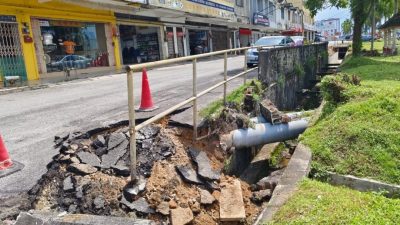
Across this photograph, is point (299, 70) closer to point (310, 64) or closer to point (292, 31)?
Result: point (310, 64)

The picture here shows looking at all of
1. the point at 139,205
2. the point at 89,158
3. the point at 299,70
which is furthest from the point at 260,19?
the point at 139,205

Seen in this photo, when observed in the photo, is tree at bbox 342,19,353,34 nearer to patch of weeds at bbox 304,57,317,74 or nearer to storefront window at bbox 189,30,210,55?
storefront window at bbox 189,30,210,55

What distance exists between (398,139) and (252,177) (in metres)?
2.26

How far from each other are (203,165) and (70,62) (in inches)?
570

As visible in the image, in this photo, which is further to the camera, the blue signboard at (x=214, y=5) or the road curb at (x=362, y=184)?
the blue signboard at (x=214, y=5)

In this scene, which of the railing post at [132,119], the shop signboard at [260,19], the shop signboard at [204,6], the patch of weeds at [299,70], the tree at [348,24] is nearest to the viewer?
the railing post at [132,119]

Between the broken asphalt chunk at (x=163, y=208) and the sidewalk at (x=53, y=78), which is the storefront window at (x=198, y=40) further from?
the broken asphalt chunk at (x=163, y=208)

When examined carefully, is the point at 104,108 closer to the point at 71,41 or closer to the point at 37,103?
the point at 37,103

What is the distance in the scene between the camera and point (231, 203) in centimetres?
416

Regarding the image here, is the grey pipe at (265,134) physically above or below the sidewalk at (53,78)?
below

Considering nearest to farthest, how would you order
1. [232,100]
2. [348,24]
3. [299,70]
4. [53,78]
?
[232,100], [299,70], [53,78], [348,24]

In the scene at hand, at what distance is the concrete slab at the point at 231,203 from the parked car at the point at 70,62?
46.5 ft

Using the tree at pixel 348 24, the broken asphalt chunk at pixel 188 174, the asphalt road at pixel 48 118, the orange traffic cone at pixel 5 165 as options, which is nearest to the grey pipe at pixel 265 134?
the broken asphalt chunk at pixel 188 174

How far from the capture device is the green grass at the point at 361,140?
4.48m
